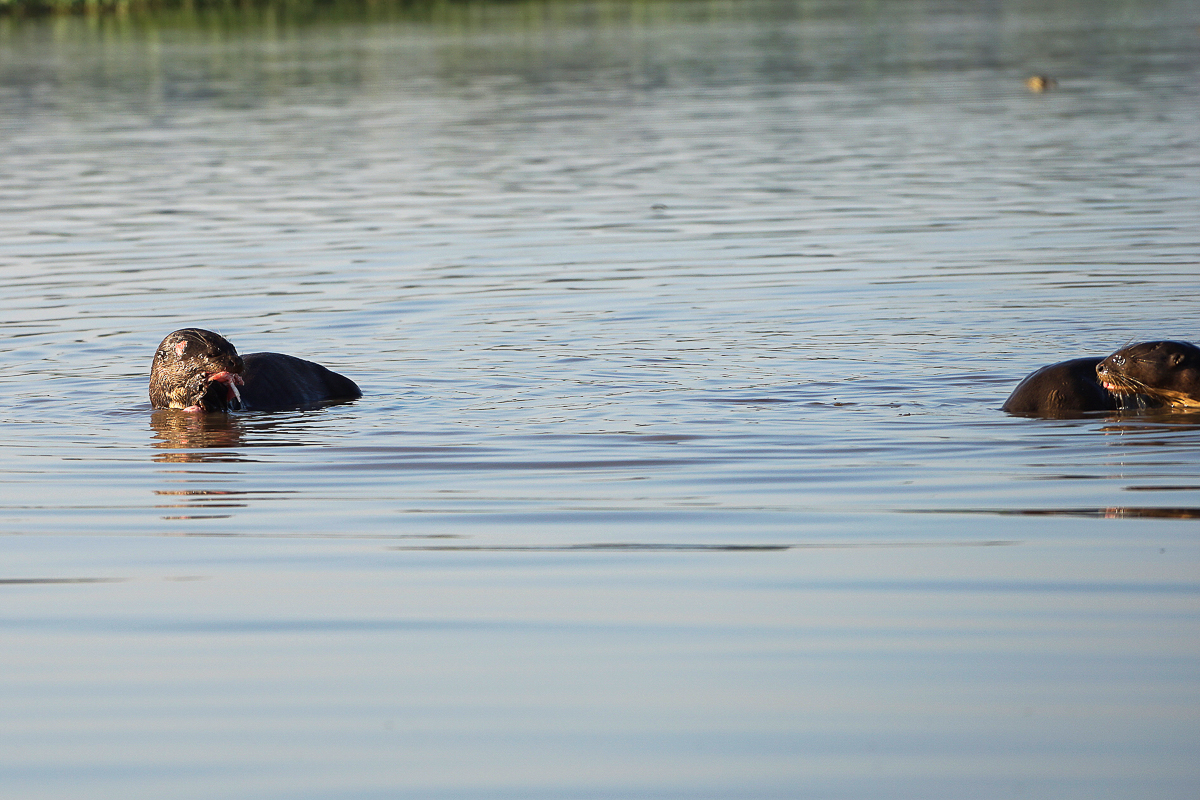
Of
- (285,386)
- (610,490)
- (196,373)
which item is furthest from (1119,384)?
(196,373)

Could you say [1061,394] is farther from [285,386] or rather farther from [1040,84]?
[1040,84]

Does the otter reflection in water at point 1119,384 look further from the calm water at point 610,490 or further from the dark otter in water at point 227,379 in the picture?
the dark otter in water at point 227,379

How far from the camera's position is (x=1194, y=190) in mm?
20594

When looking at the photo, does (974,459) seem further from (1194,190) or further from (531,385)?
(1194,190)

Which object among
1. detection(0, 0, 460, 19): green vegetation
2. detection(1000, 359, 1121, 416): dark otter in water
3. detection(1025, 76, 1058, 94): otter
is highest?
detection(0, 0, 460, 19): green vegetation

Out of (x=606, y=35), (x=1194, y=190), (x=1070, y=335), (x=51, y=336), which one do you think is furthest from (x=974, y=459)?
(x=606, y=35)

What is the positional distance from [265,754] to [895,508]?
3.73 metres

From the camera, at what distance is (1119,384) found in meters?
10.2

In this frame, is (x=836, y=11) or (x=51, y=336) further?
(x=836, y=11)

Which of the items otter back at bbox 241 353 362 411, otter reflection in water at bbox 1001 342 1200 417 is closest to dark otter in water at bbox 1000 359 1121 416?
otter reflection in water at bbox 1001 342 1200 417

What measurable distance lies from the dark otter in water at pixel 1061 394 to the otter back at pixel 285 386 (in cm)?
432

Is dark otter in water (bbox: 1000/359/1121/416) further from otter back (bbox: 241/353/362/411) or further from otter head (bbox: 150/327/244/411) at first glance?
otter head (bbox: 150/327/244/411)

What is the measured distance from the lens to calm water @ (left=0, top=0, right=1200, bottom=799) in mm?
5277

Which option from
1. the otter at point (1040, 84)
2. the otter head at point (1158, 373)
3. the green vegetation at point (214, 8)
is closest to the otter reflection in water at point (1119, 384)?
the otter head at point (1158, 373)
